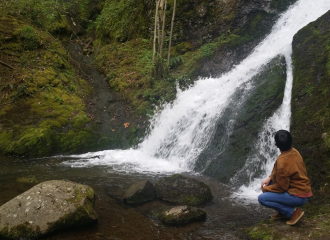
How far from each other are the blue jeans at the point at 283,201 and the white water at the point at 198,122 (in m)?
2.46

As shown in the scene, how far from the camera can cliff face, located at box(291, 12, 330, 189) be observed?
19.8 feet

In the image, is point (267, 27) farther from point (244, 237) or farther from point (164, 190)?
point (244, 237)

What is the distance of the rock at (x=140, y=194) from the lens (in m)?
6.14

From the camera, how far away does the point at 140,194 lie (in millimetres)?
6211

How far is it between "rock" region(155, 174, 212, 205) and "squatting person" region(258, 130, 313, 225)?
2.12 m

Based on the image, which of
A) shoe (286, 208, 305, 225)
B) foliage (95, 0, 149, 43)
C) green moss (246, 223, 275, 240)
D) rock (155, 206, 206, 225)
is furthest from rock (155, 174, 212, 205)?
foliage (95, 0, 149, 43)

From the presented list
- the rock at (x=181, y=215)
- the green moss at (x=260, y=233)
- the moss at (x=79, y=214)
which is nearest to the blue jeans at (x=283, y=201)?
the green moss at (x=260, y=233)

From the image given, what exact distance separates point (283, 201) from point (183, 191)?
255 cm

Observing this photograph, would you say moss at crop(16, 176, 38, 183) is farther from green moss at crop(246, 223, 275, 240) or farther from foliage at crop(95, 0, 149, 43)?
foliage at crop(95, 0, 149, 43)

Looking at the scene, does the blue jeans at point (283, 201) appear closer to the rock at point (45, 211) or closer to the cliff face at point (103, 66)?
the rock at point (45, 211)

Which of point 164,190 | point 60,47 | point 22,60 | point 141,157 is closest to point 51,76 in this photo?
point 22,60

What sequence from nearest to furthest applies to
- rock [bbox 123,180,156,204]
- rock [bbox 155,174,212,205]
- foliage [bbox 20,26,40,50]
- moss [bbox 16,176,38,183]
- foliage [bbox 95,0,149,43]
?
rock [bbox 123,180,156,204] < rock [bbox 155,174,212,205] < moss [bbox 16,176,38,183] < foliage [bbox 20,26,40,50] < foliage [bbox 95,0,149,43]

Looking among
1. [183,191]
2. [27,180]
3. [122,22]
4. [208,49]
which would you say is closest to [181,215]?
[183,191]

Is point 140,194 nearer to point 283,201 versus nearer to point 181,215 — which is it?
point 181,215
